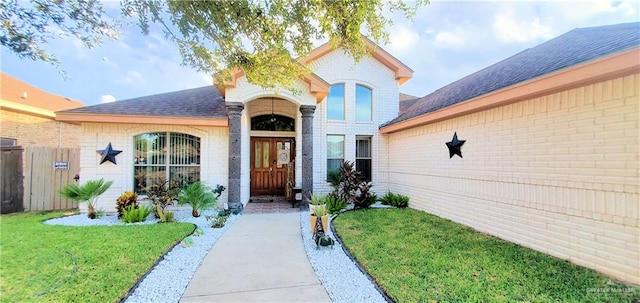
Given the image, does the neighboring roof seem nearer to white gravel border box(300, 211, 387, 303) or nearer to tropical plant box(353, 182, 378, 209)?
→ white gravel border box(300, 211, 387, 303)

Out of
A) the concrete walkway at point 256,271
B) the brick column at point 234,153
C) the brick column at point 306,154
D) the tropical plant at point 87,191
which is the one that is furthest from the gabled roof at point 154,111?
the concrete walkway at point 256,271

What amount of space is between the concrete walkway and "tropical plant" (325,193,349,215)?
2.15m

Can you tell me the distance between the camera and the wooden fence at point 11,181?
326 inches

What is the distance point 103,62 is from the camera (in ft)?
15.5

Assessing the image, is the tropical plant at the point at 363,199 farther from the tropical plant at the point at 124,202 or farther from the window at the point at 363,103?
the tropical plant at the point at 124,202

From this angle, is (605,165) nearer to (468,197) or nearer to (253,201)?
(468,197)

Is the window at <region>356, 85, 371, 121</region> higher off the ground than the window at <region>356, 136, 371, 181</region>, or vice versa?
the window at <region>356, 85, 371, 121</region>

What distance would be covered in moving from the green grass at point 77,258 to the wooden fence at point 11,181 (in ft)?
7.43

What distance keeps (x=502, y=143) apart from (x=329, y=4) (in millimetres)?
4598

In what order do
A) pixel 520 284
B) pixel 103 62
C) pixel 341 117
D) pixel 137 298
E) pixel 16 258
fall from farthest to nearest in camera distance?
pixel 341 117 < pixel 103 62 < pixel 16 258 < pixel 520 284 < pixel 137 298

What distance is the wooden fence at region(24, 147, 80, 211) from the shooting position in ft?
28.0

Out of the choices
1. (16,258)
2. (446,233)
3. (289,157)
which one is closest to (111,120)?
(16,258)

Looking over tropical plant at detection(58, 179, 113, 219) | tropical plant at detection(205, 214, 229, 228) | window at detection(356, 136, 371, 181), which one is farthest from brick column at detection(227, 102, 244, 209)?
window at detection(356, 136, 371, 181)

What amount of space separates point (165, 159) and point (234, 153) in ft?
8.44
